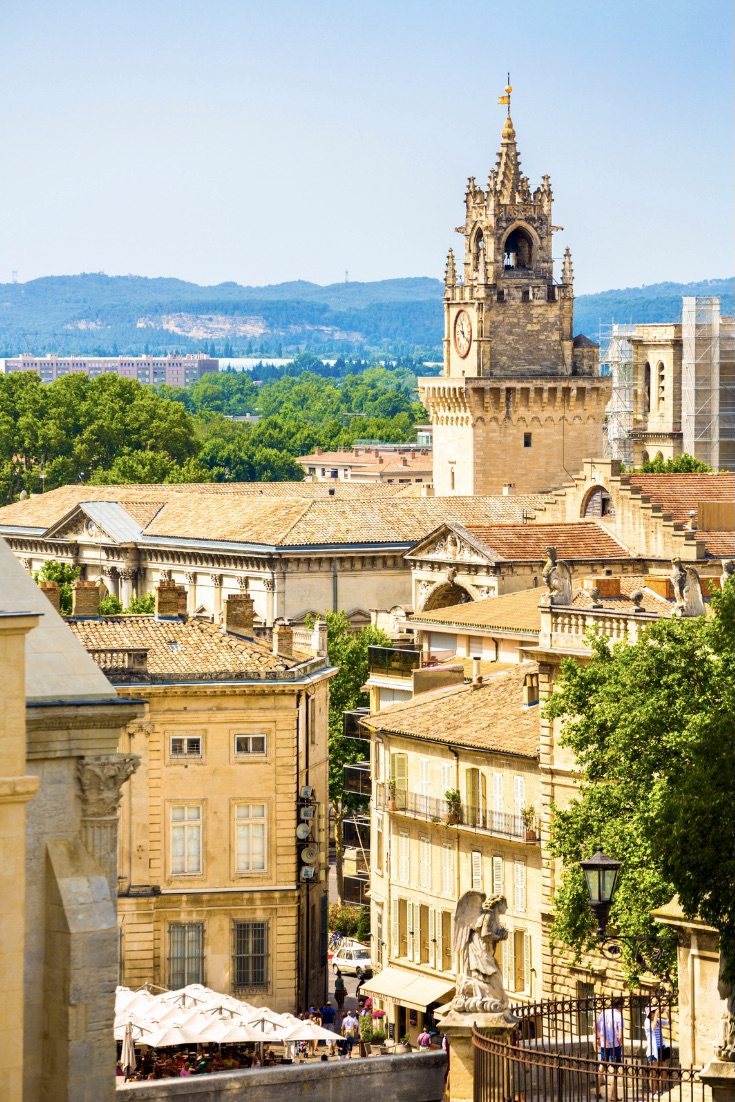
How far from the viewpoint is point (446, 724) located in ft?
173

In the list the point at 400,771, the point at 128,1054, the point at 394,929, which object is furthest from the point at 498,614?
the point at 128,1054

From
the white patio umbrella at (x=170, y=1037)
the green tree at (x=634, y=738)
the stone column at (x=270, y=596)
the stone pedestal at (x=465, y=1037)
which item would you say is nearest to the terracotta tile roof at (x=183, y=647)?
the green tree at (x=634, y=738)

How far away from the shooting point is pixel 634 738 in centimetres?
3697

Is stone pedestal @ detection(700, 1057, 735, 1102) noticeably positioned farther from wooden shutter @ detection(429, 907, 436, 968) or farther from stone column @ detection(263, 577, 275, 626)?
stone column @ detection(263, 577, 275, 626)

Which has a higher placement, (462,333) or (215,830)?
(462,333)

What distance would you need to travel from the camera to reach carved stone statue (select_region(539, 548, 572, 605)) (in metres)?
46.2

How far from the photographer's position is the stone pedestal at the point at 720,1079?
20.3 meters

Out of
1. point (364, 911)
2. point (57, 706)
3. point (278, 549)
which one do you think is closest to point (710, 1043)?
point (57, 706)

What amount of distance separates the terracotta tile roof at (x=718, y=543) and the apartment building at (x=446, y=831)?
49.2 feet

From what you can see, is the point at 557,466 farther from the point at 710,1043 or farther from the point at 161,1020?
→ the point at 710,1043

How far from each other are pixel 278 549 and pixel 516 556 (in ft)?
48.5

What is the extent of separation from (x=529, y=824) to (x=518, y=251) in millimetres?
69994

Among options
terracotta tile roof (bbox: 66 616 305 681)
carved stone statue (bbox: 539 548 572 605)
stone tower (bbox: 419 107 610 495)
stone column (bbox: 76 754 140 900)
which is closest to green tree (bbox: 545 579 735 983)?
carved stone statue (bbox: 539 548 572 605)

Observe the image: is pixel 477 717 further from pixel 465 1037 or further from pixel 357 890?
pixel 465 1037
